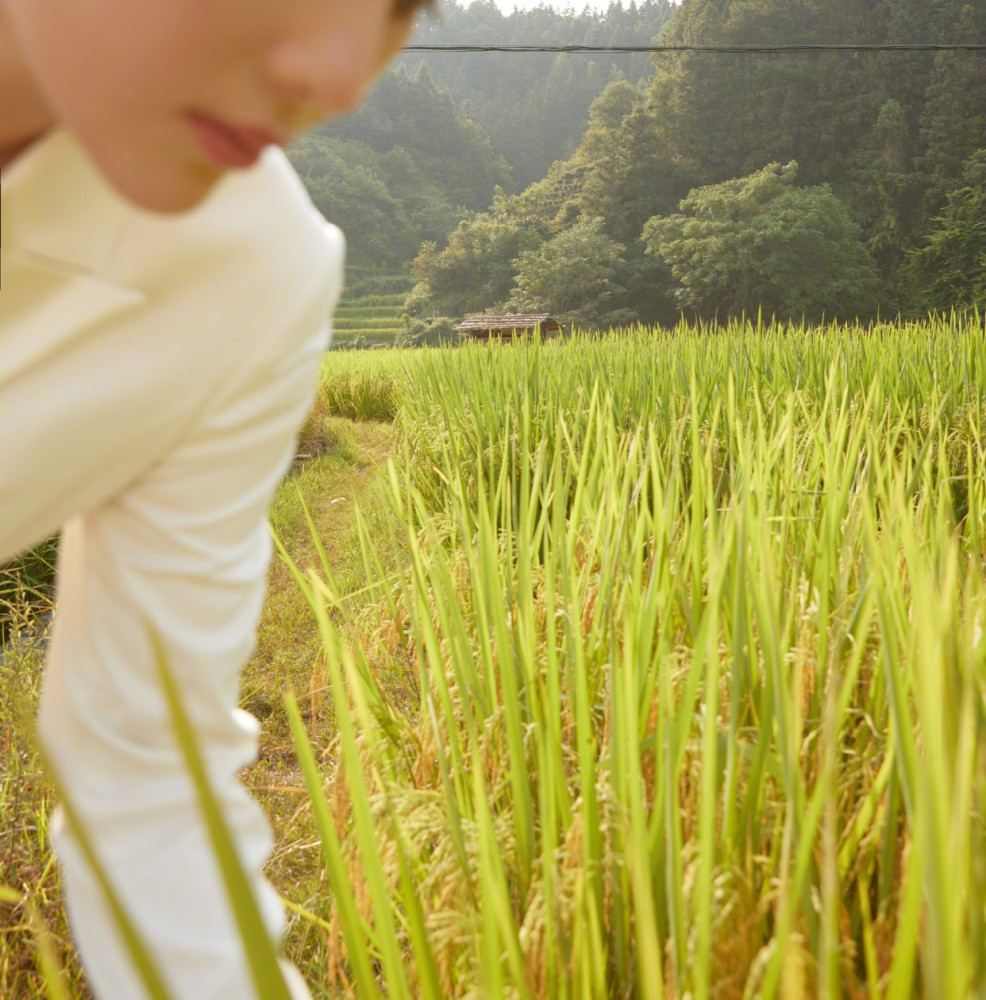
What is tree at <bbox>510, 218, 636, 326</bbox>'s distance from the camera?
96.7ft

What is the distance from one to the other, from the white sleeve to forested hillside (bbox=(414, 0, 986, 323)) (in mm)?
24164

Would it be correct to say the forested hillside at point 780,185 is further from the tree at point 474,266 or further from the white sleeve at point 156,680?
the white sleeve at point 156,680

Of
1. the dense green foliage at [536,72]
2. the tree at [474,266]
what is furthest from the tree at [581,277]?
the dense green foliage at [536,72]

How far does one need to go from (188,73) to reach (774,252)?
27677mm

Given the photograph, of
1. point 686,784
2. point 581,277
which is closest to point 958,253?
point 581,277

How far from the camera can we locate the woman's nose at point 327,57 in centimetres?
35

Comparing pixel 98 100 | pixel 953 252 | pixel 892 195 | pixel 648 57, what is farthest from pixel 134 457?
pixel 648 57

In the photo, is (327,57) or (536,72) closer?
(327,57)

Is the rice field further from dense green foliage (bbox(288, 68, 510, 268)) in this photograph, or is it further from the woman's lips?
dense green foliage (bbox(288, 68, 510, 268))

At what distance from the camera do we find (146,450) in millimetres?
470

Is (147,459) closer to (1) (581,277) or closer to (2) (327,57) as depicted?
(2) (327,57)

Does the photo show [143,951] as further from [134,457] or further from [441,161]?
[441,161]

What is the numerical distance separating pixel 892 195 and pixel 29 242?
3061cm

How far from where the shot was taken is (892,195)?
26406 millimetres
